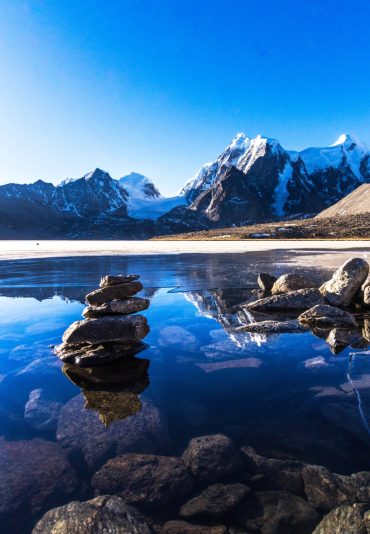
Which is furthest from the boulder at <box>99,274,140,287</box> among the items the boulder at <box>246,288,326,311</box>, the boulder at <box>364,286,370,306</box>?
the boulder at <box>364,286,370,306</box>

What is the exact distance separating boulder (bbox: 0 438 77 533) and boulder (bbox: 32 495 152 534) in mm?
308

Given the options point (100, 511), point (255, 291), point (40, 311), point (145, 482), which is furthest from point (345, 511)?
point (255, 291)

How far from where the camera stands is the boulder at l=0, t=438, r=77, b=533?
470cm

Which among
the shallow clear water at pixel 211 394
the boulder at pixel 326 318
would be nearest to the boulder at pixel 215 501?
the shallow clear water at pixel 211 394

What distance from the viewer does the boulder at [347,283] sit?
16.5 m

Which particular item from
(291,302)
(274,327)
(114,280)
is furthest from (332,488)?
(291,302)

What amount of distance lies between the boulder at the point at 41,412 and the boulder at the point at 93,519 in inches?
92.7

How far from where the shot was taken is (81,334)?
34.9ft

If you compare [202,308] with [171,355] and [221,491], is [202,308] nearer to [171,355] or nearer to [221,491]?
[171,355]

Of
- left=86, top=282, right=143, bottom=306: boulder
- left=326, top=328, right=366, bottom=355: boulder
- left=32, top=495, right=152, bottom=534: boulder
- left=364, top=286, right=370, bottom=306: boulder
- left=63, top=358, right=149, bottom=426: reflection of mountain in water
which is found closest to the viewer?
left=32, top=495, right=152, bottom=534: boulder

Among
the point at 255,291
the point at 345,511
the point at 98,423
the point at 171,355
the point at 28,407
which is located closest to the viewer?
the point at 345,511

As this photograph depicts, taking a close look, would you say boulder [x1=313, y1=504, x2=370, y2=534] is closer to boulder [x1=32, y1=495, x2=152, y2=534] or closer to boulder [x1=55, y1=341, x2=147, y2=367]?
boulder [x1=32, y1=495, x2=152, y2=534]

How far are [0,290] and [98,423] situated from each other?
721 inches

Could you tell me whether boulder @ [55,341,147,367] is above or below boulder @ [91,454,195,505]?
above
